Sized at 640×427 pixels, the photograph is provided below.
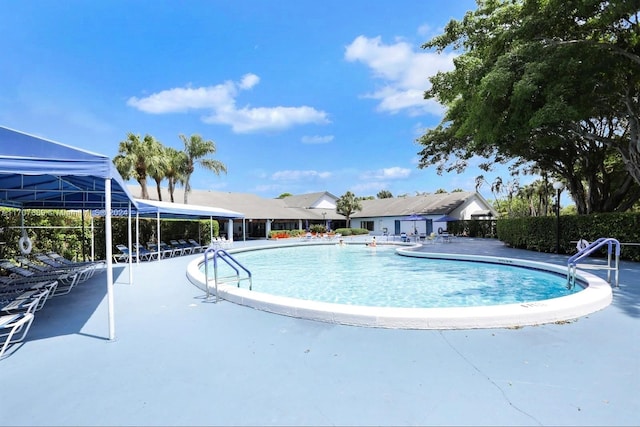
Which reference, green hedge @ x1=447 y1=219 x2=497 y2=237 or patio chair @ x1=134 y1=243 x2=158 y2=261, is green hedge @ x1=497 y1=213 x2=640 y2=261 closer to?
green hedge @ x1=447 y1=219 x2=497 y2=237

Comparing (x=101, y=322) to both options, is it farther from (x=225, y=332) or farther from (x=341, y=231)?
(x=341, y=231)

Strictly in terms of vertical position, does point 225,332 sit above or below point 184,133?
below

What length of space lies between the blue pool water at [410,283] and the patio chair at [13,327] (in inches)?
216

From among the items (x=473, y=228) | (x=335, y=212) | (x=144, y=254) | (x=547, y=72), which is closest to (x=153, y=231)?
(x=144, y=254)

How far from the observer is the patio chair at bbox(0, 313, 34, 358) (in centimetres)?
413

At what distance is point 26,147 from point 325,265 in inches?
493

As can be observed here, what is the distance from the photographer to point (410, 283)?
10625mm

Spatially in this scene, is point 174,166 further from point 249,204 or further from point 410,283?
point 410,283

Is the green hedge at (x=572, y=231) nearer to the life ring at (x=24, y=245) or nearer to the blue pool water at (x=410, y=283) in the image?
the blue pool water at (x=410, y=283)

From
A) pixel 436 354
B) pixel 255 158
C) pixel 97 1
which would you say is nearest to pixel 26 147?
pixel 436 354

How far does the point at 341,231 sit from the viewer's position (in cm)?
3725

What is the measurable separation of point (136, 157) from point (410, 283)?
23.7 m

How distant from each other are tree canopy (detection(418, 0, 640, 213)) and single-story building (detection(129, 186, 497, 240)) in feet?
58.8

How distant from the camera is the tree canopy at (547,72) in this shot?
11.4 meters
